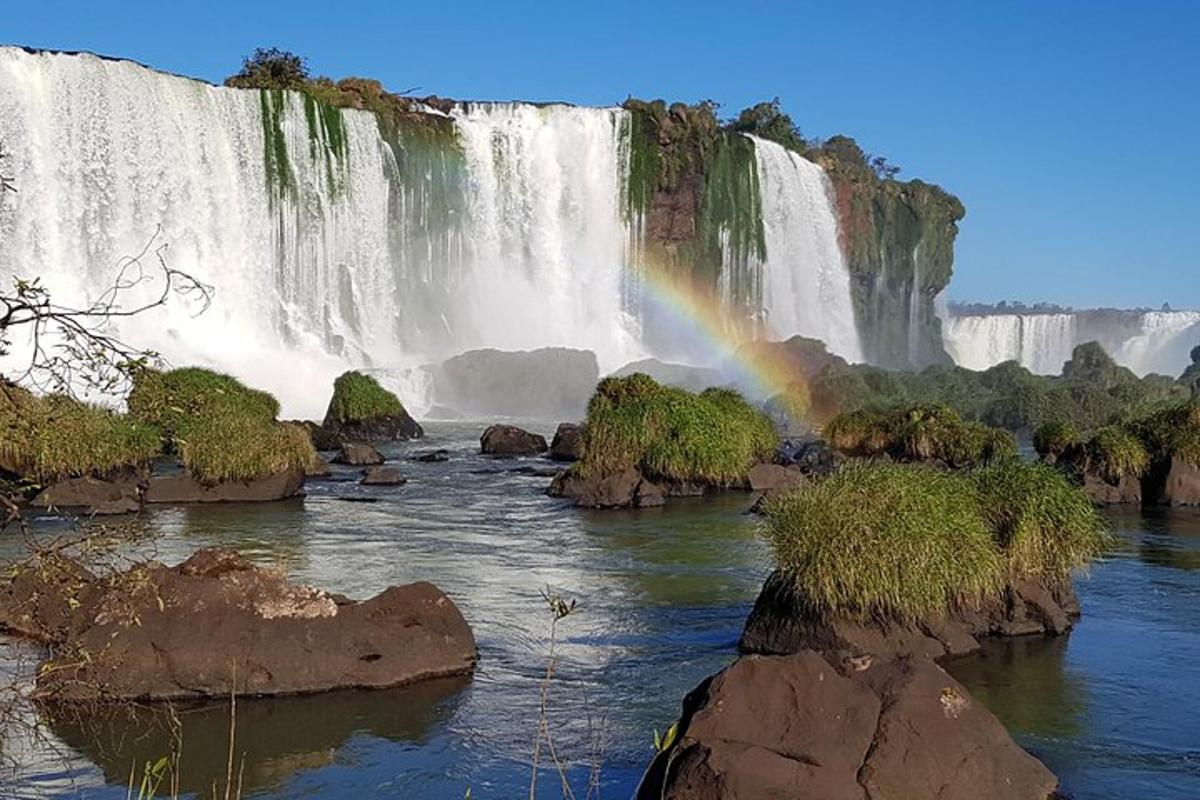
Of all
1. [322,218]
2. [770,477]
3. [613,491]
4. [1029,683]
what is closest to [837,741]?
[1029,683]

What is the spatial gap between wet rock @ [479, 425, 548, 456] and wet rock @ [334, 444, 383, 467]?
4104 millimetres

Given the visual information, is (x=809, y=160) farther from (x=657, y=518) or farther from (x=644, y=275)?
(x=657, y=518)

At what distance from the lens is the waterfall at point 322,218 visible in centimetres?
4272

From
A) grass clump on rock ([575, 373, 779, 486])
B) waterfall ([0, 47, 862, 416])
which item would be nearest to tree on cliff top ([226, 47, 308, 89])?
waterfall ([0, 47, 862, 416])

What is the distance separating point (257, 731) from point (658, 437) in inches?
684

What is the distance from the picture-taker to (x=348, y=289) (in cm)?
5397

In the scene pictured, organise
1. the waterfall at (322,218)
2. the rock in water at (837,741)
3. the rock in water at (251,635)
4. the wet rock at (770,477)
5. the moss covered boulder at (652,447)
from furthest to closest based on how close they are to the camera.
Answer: the waterfall at (322,218)
the wet rock at (770,477)
the moss covered boulder at (652,447)
the rock in water at (251,635)
the rock in water at (837,741)

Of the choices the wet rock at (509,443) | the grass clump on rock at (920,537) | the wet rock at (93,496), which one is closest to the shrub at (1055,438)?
the wet rock at (509,443)

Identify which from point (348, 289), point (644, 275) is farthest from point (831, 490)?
point (644, 275)

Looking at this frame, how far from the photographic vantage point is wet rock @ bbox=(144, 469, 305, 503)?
2417 centimetres

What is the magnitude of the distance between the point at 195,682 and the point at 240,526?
10.8 metres

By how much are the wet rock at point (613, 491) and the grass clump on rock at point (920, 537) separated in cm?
1114

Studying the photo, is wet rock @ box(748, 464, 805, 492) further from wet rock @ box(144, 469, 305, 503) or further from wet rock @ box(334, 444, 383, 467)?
wet rock @ box(334, 444, 383, 467)

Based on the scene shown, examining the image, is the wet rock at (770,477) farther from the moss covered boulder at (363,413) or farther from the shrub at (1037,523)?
the moss covered boulder at (363,413)
